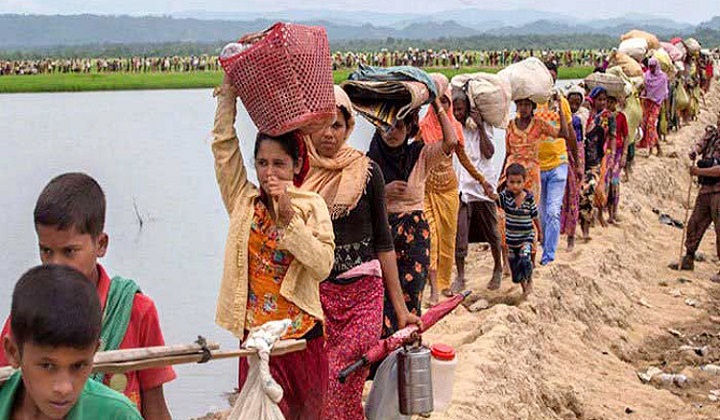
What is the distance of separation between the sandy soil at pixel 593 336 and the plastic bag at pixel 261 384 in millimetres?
2502

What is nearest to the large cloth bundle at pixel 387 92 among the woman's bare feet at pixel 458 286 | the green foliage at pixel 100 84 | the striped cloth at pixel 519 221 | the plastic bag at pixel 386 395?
the plastic bag at pixel 386 395

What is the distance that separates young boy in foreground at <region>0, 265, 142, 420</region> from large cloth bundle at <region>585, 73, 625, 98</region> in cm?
1040

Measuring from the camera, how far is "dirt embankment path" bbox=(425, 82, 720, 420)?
6832mm

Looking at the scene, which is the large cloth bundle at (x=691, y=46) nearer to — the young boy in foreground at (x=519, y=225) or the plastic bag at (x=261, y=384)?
the young boy in foreground at (x=519, y=225)

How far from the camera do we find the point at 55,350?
2.15 m

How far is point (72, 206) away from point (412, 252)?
10.6 feet

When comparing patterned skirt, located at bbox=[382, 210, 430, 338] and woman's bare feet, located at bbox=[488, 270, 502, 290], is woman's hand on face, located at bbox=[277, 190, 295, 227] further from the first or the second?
woman's bare feet, located at bbox=[488, 270, 502, 290]

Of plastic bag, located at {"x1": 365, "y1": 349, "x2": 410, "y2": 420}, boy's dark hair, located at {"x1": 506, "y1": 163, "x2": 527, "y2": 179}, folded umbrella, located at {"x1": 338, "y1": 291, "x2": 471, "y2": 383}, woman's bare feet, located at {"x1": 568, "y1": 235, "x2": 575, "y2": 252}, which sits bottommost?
woman's bare feet, located at {"x1": 568, "y1": 235, "x2": 575, "y2": 252}

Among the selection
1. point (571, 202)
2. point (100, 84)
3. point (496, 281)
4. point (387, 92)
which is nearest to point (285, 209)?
point (387, 92)

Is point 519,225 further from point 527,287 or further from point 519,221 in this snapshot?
point 527,287

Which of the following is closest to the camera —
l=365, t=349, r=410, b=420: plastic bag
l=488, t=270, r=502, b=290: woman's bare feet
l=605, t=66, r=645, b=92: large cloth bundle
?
l=365, t=349, r=410, b=420: plastic bag

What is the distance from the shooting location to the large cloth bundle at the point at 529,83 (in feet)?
29.8

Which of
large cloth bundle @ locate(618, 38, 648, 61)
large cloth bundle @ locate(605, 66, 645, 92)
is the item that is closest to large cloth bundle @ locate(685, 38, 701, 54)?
large cloth bundle @ locate(618, 38, 648, 61)

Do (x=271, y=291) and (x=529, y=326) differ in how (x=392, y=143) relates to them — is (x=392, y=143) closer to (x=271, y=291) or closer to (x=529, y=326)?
(x=271, y=291)
